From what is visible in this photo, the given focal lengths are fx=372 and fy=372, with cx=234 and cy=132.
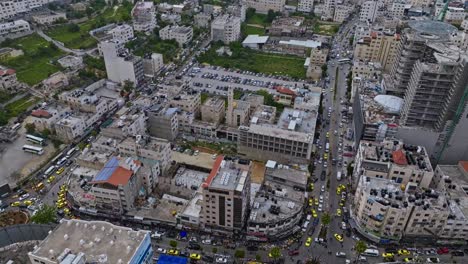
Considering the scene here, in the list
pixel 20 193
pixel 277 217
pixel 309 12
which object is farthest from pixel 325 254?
pixel 309 12

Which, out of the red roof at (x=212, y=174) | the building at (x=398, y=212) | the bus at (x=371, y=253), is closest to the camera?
the red roof at (x=212, y=174)

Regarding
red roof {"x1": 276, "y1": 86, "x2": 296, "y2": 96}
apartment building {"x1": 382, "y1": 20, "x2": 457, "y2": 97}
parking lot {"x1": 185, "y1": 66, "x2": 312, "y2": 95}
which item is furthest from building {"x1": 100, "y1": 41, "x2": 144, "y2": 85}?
apartment building {"x1": 382, "y1": 20, "x2": 457, "y2": 97}

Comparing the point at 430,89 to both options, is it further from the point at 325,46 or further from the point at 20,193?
the point at 20,193

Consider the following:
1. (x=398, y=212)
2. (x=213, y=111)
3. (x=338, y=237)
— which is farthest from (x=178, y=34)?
(x=398, y=212)

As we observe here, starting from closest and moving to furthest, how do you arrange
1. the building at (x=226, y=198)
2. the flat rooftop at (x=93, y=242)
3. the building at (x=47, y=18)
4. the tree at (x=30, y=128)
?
the flat rooftop at (x=93, y=242), the building at (x=226, y=198), the tree at (x=30, y=128), the building at (x=47, y=18)

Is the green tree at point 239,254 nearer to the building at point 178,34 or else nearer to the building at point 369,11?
the building at point 178,34

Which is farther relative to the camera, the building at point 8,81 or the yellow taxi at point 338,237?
the building at point 8,81

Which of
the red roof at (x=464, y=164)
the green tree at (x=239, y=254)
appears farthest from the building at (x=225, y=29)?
the green tree at (x=239, y=254)

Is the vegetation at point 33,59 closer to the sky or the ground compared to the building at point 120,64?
closer to the ground

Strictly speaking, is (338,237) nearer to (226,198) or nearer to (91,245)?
(226,198)
